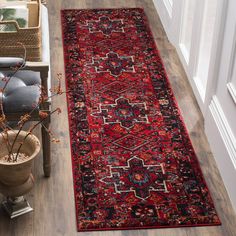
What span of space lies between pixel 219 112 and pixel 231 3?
2.15ft

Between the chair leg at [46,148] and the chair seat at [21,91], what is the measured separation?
15 centimetres

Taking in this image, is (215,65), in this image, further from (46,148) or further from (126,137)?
(46,148)

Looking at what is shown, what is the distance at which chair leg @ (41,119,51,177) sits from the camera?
3455 mm

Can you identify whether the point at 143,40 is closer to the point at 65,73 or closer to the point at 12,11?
the point at 65,73

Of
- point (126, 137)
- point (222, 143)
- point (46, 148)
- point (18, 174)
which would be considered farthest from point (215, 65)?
point (18, 174)

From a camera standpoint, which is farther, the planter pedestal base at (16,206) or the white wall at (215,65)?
Answer: the white wall at (215,65)

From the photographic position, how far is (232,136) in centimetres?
358

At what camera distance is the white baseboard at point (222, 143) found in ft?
11.6

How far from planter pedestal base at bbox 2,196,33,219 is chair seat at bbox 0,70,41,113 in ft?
1.58

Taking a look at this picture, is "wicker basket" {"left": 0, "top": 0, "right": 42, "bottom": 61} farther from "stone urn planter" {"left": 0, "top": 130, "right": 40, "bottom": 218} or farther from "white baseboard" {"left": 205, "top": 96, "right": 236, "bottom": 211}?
"white baseboard" {"left": 205, "top": 96, "right": 236, "bottom": 211}

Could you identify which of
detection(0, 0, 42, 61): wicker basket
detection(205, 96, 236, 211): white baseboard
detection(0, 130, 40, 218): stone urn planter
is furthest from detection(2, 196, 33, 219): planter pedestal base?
detection(205, 96, 236, 211): white baseboard

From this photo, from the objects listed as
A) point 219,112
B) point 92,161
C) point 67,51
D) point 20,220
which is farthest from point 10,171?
point 67,51

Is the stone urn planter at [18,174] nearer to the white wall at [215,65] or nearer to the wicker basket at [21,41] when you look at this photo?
the wicker basket at [21,41]

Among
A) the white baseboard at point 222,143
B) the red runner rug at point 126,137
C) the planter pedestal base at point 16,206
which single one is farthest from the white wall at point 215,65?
the planter pedestal base at point 16,206
